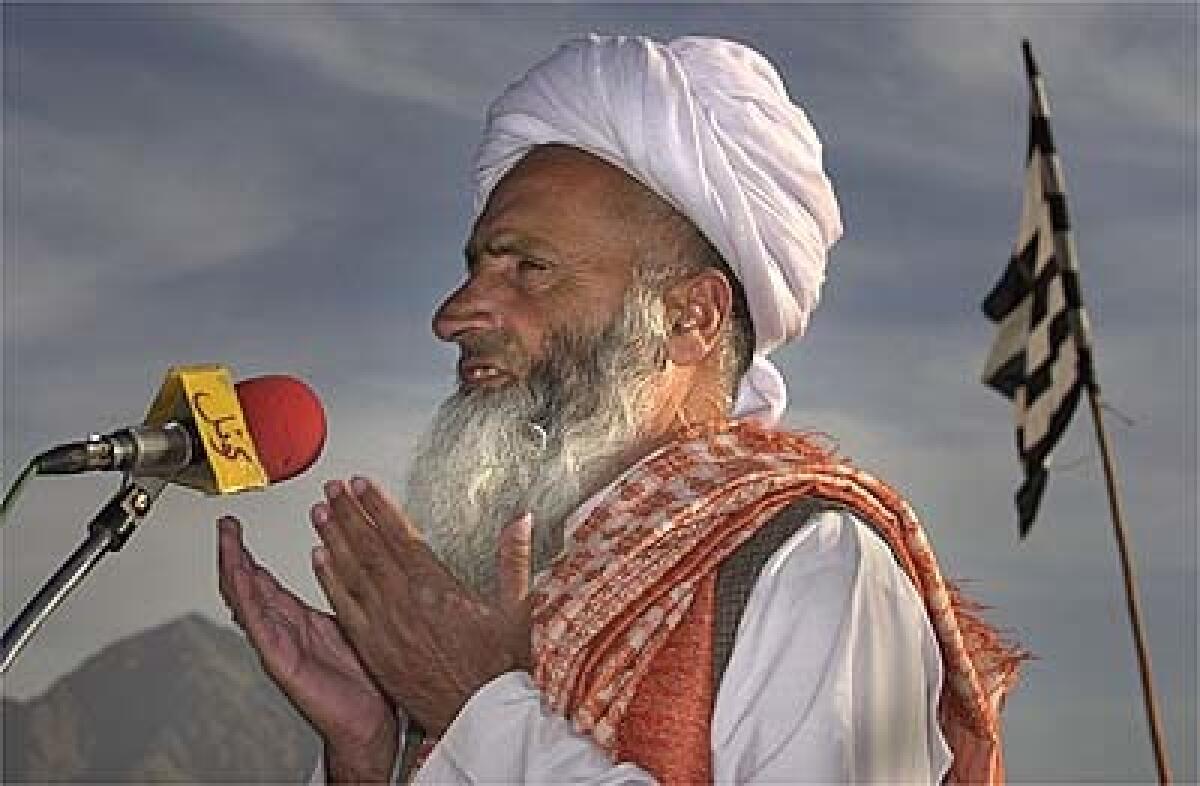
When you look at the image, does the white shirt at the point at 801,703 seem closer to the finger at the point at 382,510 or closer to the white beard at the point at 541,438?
the finger at the point at 382,510

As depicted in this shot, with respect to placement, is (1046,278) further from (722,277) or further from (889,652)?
(889,652)

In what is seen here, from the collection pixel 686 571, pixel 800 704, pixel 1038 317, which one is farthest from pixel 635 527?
pixel 1038 317

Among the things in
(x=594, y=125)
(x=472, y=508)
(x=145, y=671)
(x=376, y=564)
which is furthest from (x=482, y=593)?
(x=145, y=671)

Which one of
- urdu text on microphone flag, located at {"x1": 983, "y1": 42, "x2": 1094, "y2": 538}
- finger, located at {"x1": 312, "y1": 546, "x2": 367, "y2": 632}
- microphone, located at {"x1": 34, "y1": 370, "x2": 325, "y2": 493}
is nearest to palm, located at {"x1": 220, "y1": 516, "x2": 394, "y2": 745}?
finger, located at {"x1": 312, "y1": 546, "x2": 367, "y2": 632}

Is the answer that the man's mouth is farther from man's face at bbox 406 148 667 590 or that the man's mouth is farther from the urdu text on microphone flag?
the urdu text on microphone flag

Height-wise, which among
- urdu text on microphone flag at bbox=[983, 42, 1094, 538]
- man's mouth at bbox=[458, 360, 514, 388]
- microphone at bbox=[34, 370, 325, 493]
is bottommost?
urdu text on microphone flag at bbox=[983, 42, 1094, 538]

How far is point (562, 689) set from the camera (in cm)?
239

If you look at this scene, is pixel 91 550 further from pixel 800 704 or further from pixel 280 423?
pixel 800 704

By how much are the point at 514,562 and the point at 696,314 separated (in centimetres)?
53

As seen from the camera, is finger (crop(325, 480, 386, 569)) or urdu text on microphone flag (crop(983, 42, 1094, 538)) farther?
urdu text on microphone flag (crop(983, 42, 1094, 538))

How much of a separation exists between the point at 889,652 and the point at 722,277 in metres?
0.62

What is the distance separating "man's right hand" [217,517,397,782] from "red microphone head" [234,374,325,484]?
0.40 m

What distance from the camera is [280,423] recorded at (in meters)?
2.08

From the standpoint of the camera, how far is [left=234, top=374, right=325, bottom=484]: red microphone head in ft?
6.77
